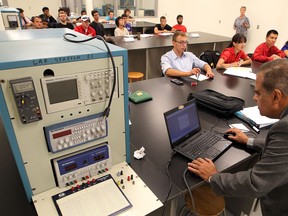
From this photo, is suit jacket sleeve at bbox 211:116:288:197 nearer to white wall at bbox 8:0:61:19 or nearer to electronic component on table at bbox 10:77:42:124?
electronic component on table at bbox 10:77:42:124

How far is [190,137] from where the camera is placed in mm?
1303

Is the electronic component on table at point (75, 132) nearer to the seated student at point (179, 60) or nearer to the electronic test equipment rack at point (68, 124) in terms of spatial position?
the electronic test equipment rack at point (68, 124)

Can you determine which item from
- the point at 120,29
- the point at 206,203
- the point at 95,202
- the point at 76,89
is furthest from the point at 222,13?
the point at 95,202

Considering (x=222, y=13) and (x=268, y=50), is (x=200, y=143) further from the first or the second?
(x=222, y=13)

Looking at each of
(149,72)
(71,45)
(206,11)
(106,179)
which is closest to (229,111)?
(106,179)

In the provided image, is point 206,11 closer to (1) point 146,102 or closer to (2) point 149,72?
(2) point 149,72

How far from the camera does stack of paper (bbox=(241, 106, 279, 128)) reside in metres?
1.48

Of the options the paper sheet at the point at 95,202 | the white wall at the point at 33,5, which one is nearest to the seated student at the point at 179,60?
the paper sheet at the point at 95,202

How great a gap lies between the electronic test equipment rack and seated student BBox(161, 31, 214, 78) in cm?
171

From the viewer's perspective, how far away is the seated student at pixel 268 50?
3409 millimetres

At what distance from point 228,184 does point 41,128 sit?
83 centimetres

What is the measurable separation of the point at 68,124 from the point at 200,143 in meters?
0.77

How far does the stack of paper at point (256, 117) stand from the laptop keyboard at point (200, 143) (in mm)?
403

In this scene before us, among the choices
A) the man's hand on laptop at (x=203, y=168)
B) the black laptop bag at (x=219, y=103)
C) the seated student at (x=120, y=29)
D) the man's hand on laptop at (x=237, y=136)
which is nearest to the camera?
the man's hand on laptop at (x=203, y=168)
